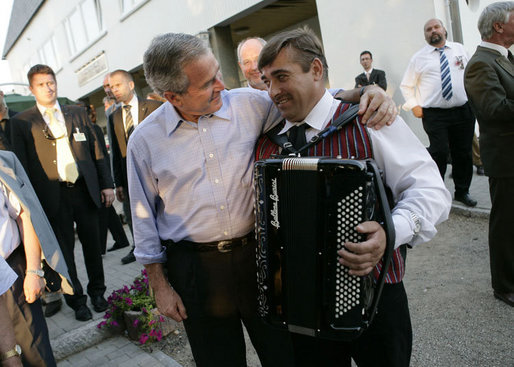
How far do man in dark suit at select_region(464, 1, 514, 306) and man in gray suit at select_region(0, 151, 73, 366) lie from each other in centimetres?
310

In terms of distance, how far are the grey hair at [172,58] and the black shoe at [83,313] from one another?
282 cm

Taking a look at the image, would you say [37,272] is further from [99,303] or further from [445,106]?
[445,106]

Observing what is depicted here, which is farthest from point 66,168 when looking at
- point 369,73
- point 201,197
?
point 369,73

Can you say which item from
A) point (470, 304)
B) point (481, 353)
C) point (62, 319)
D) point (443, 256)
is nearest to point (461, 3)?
point (443, 256)

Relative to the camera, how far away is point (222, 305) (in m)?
1.94

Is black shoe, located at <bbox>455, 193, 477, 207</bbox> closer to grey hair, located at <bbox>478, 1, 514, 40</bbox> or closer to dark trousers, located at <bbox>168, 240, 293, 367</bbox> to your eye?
grey hair, located at <bbox>478, 1, 514, 40</bbox>

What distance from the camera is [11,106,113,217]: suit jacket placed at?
3.55 meters

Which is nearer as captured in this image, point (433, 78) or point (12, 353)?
point (12, 353)

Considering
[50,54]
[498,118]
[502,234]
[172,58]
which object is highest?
[50,54]

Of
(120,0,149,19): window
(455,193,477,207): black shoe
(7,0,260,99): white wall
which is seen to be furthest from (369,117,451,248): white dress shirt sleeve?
(120,0,149,19): window

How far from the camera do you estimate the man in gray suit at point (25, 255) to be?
2.11 metres

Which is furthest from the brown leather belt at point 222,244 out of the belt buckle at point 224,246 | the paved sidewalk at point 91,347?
the paved sidewalk at point 91,347

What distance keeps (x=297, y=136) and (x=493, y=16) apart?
83.8 inches

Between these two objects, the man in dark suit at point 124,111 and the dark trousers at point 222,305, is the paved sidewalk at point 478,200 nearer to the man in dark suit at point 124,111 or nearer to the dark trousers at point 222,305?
the dark trousers at point 222,305
